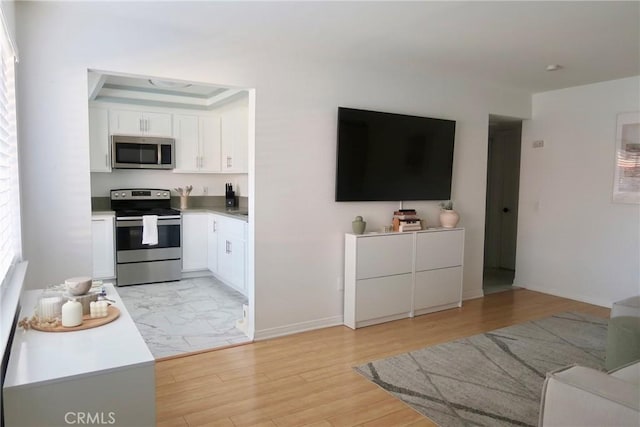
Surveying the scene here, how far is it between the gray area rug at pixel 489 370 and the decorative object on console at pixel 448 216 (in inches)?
47.2

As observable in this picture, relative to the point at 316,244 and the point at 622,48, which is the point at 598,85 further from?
the point at 316,244

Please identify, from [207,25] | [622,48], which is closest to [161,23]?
[207,25]

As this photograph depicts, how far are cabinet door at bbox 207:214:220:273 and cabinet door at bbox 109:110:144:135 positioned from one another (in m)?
1.50

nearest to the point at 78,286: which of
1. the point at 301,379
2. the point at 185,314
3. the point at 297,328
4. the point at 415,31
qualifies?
the point at 301,379

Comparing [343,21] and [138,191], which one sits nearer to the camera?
[343,21]

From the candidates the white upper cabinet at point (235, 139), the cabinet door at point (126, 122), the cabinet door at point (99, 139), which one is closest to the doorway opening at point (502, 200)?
the white upper cabinet at point (235, 139)

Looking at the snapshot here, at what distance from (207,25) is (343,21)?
987mm

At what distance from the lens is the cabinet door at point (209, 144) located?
6.08m

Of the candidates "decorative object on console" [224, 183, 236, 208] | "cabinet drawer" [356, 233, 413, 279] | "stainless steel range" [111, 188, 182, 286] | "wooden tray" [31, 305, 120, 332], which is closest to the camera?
"wooden tray" [31, 305, 120, 332]

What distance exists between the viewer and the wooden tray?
6.09 feet

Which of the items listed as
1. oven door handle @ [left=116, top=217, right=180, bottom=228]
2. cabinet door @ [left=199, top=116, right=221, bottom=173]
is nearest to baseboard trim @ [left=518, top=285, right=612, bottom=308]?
cabinet door @ [left=199, top=116, right=221, bottom=173]

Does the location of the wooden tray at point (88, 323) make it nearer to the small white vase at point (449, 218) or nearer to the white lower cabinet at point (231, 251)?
the white lower cabinet at point (231, 251)

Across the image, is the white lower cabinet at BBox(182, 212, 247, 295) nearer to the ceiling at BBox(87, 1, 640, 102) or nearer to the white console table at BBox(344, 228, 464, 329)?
the white console table at BBox(344, 228, 464, 329)

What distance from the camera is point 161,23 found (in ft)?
9.88
